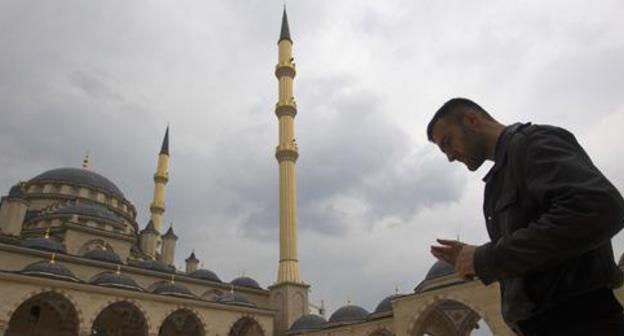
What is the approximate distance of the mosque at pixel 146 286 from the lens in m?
19.9

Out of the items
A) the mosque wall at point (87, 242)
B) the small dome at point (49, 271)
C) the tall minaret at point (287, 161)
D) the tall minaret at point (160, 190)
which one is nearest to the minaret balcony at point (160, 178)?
the tall minaret at point (160, 190)

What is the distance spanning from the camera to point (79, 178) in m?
34.6

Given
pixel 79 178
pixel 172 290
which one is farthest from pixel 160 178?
pixel 172 290

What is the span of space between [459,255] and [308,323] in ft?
81.4

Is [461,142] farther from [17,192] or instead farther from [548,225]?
[17,192]

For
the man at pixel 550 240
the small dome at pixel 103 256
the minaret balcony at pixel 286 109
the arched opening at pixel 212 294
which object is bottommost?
the man at pixel 550 240

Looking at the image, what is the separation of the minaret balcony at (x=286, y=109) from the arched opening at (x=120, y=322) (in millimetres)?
12998

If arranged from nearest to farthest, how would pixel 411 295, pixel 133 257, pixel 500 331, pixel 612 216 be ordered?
pixel 612 216 → pixel 500 331 → pixel 411 295 → pixel 133 257

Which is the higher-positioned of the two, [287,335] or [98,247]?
[98,247]

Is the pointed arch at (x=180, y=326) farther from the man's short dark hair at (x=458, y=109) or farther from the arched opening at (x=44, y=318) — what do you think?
the man's short dark hair at (x=458, y=109)

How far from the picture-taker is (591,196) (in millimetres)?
1492

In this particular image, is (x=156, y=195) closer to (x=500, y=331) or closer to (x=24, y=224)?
(x=24, y=224)

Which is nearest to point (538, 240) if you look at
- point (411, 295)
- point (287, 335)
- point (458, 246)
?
point (458, 246)

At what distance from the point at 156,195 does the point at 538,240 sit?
37.5 metres
